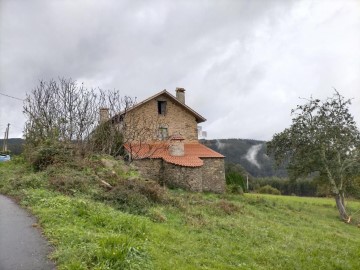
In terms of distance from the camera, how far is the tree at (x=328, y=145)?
2747 cm

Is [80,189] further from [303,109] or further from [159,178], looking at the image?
[303,109]

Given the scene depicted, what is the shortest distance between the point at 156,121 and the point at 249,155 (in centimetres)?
7322

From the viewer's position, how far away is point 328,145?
27.9 meters

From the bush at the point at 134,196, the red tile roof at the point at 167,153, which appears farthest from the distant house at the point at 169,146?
the bush at the point at 134,196

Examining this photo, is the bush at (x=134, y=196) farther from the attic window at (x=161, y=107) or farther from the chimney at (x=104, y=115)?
the attic window at (x=161, y=107)

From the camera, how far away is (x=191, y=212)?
13.4 meters

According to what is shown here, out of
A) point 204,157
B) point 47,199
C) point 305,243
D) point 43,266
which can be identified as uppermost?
point 204,157

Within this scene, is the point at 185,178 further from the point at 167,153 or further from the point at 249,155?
the point at 249,155

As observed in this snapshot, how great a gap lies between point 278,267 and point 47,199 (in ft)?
23.7

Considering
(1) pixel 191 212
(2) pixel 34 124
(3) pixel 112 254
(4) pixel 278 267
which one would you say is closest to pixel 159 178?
(2) pixel 34 124

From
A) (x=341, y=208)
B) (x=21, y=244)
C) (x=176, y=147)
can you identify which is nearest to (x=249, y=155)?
(x=341, y=208)

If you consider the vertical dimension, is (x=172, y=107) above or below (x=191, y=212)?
above

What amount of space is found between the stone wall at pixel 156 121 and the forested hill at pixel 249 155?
205 ft

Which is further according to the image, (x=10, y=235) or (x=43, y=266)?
(x=10, y=235)
